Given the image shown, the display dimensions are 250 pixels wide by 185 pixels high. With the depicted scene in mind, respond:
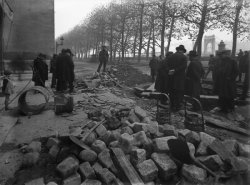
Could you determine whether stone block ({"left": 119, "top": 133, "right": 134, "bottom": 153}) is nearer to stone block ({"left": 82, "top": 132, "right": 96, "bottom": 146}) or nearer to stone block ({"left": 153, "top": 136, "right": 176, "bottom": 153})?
stone block ({"left": 153, "top": 136, "right": 176, "bottom": 153})

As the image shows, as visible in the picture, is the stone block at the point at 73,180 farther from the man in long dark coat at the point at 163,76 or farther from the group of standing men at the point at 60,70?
the group of standing men at the point at 60,70

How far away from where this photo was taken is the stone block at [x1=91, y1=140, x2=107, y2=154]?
4160 millimetres

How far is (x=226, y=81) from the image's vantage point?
7469 millimetres

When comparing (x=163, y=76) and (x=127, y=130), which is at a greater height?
(x=163, y=76)

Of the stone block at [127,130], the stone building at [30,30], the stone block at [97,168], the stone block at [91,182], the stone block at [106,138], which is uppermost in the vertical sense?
the stone building at [30,30]

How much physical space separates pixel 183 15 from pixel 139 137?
18630mm

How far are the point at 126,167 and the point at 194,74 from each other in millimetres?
4658

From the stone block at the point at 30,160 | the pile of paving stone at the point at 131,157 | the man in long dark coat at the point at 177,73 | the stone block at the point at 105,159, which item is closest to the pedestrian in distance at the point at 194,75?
the man in long dark coat at the point at 177,73

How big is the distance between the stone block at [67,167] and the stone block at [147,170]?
1.01 meters

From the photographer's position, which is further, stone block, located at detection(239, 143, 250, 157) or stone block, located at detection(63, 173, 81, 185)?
stone block, located at detection(239, 143, 250, 157)

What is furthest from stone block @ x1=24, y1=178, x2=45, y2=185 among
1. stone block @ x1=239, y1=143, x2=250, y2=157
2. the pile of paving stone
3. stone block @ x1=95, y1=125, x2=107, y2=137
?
stone block @ x1=239, y1=143, x2=250, y2=157

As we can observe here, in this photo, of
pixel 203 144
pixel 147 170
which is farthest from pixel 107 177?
pixel 203 144

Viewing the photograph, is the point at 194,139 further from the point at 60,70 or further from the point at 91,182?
the point at 60,70

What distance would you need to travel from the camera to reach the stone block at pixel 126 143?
4150 millimetres
